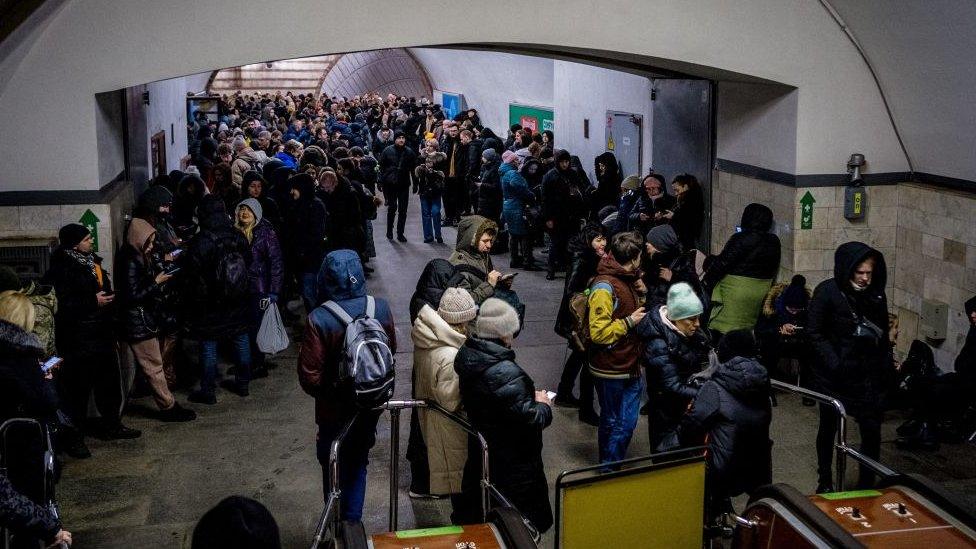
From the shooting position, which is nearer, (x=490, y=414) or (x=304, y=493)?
(x=490, y=414)

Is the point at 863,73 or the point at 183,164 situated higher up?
the point at 863,73

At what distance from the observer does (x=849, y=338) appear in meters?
6.85

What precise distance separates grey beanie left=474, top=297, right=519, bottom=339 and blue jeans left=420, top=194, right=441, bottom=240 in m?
10.9

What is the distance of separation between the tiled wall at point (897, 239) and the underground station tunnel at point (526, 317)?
0.03m

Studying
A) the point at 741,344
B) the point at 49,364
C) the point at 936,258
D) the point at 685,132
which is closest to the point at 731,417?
the point at 741,344

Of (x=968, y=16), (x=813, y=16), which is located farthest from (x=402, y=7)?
(x=968, y=16)

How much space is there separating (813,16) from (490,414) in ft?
18.4

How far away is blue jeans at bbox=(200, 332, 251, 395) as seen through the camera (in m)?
8.82

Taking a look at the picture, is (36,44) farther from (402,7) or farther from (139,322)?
(402,7)

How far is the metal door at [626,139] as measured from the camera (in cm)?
1412

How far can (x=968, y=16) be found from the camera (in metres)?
7.54

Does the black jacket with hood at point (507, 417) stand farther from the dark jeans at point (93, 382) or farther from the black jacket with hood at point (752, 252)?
the black jacket with hood at point (752, 252)

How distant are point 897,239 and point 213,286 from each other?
6051mm

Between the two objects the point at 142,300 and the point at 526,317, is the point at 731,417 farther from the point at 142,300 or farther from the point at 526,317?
the point at 526,317
